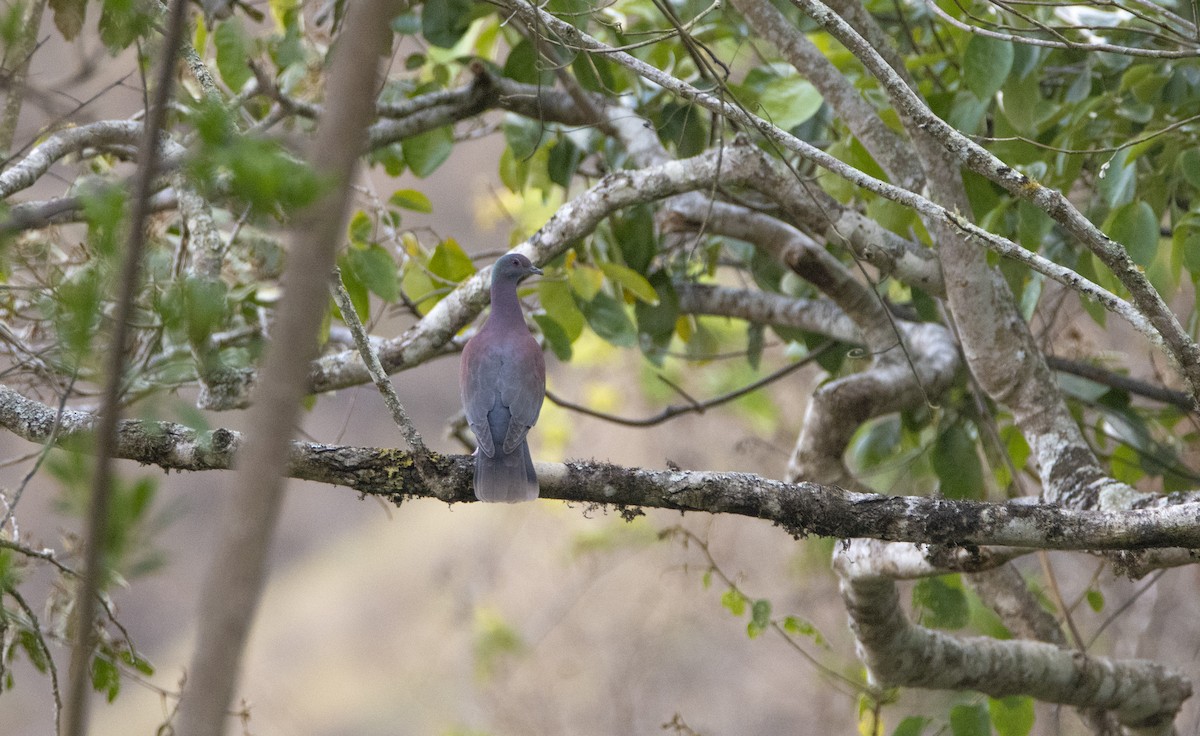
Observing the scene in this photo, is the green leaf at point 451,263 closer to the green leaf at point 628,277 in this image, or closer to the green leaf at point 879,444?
the green leaf at point 628,277

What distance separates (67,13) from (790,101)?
2247 millimetres

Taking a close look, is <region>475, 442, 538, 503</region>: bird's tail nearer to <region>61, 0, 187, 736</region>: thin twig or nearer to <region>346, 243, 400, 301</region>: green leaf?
<region>346, 243, 400, 301</region>: green leaf

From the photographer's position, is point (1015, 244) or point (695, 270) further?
point (695, 270)

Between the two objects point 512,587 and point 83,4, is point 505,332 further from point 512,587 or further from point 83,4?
point 512,587

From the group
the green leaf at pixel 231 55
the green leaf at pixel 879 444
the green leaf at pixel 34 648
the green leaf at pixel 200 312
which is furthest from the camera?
the green leaf at pixel 879 444

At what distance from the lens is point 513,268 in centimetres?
339

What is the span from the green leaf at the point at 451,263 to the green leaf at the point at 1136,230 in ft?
6.55

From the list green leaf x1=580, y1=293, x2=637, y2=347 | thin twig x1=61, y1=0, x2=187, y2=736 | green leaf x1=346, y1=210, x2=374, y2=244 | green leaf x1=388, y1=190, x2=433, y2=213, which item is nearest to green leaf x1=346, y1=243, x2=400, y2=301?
green leaf x1=346, y1=210, x2=374, y2=244

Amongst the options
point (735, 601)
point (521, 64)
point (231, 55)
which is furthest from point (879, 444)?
point (231, 55)

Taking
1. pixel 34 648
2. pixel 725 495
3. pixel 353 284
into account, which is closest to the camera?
pixel 725 495

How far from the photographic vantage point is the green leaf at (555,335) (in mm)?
3537

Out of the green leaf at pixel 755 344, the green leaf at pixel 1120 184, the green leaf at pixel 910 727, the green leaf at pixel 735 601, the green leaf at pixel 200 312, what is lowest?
the green leaf at pixel 910 727

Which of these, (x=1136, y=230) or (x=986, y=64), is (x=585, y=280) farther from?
(x=1136, y=230)

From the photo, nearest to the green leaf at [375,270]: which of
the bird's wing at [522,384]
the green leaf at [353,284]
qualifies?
the green leaf at [353,284]
